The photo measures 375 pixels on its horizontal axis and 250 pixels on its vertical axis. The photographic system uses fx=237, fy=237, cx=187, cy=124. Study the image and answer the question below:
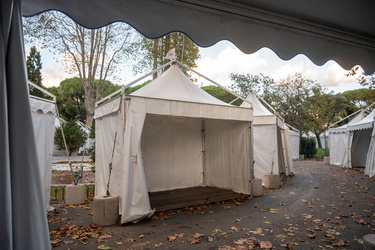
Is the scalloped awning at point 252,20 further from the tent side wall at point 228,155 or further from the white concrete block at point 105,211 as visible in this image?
the tent side wall at point 228,155

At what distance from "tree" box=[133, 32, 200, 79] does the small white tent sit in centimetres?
822

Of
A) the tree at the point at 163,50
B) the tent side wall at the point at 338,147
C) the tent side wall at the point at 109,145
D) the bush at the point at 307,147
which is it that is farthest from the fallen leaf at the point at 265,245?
the bush at the point at 307,147

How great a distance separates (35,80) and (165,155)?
24155 millimetres

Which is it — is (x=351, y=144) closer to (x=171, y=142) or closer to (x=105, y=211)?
(x=171, y=142)

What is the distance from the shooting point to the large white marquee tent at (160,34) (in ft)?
3.94

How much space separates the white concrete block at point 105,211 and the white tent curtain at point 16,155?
3501 mm

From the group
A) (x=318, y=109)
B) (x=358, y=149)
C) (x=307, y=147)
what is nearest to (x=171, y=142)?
(x=358, y=149)

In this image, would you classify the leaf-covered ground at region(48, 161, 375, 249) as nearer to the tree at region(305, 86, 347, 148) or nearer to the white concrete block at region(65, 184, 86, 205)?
the white concrete block at region(65, 184, 86, 205)

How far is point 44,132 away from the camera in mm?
5480

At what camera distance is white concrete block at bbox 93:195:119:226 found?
4523 millimetres

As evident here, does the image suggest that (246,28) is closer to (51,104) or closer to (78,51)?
(51,104)

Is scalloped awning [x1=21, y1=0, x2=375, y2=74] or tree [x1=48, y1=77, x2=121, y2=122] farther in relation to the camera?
tree [x1=48, y1=77, x2=121, y2=122]

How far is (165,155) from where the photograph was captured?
7633mm

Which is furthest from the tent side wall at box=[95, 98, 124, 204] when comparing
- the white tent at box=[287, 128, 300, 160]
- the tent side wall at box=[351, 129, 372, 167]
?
the white tent at box=[287, 128, 300, 160]
